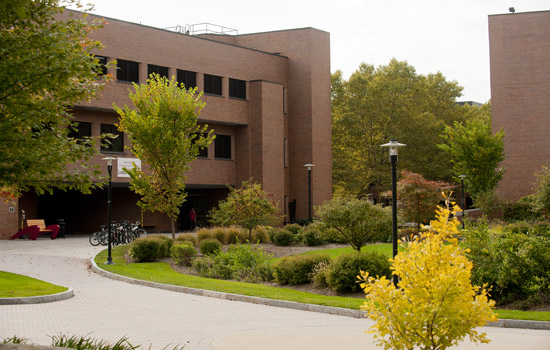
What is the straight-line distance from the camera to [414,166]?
55.2m

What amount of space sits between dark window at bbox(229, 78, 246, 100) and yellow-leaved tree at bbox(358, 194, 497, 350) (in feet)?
127

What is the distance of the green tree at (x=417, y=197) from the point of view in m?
31.1

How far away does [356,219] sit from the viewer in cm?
2291

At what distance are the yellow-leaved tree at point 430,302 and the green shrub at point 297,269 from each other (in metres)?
11.4

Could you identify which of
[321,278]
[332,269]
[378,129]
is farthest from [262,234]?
[378,129]

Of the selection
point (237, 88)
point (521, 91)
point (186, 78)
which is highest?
point (186, 78)

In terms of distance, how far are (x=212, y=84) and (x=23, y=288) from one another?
2924 centimetres

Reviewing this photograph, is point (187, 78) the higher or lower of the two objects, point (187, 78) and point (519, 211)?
the higher

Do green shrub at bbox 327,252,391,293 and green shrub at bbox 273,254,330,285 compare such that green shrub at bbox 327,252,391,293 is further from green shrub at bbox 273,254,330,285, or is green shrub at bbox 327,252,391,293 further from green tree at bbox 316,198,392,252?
green tree at bbox 316,198,392,252

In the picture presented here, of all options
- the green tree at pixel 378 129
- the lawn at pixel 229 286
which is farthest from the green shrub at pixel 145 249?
the green tree at pixel 378 129

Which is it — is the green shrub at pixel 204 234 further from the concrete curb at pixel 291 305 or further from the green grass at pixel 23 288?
the green grass at pixel 23 288

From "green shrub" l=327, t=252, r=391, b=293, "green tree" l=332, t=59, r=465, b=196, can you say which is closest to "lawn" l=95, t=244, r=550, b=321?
"green shrub" l=327, t=252, r=391, b=293

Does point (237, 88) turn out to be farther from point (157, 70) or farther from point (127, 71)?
point (127, 71)

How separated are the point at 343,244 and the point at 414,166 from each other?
24.6m
